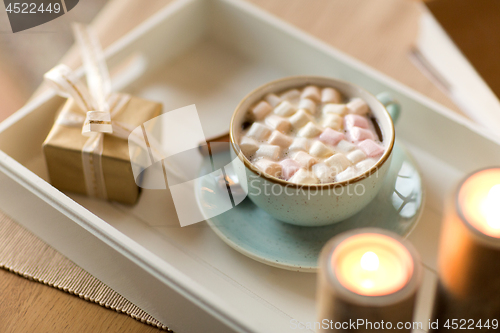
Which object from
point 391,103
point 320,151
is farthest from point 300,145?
point 391,103

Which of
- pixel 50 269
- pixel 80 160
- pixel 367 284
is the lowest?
pixel 50 269

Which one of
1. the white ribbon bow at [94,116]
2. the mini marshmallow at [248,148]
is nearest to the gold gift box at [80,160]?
the white ribbon bow at [94,116]

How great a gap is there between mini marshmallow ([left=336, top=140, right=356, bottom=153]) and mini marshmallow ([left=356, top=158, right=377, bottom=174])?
0.03 m

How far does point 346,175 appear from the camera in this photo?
0.57m

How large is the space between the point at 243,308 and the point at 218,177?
0.63 feet

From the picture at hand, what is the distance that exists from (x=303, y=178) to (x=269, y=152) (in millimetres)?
65

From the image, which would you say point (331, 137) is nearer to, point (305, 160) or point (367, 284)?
point (305, 160)

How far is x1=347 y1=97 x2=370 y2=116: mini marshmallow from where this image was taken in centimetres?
66

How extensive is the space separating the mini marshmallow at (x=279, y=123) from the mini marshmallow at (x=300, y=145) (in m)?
0.03

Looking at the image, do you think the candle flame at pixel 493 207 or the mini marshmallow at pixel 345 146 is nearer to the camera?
the candle flame at pixel 493 207

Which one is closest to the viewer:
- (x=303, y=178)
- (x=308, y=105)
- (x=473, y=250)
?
(x=473, y=250)

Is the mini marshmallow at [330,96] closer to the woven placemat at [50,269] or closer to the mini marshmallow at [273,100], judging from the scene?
the mini marshmallow at [273,100]

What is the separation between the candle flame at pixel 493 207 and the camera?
1.05ft

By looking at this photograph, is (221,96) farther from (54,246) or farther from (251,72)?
(54,246)
